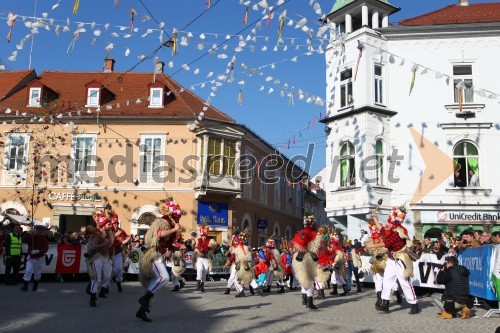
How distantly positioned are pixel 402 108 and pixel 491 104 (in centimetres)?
383

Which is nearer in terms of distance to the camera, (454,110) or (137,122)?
(454,110)

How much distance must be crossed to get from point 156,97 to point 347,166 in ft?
42.9

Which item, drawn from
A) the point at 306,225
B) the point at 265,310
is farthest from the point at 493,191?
the point at 265,310

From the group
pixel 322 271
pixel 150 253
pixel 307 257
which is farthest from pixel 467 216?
pixel 150 253

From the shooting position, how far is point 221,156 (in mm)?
30469

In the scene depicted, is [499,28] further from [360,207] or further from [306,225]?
[306,225]

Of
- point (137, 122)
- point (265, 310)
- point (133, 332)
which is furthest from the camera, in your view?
point (137, 122)

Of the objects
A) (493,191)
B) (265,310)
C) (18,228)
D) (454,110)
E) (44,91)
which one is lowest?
(265,310)

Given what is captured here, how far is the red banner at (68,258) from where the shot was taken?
60.4ft

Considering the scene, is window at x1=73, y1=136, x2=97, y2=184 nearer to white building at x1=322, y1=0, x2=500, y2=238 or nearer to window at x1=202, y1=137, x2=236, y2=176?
window at x1=202, y1=137, x2=236, y2=176

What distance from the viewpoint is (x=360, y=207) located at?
22891mm

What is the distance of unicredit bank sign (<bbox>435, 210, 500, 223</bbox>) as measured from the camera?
22672 millimetres

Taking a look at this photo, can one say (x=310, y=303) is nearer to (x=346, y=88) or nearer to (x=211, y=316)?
(x=211, y=316)

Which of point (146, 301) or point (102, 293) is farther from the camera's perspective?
point (102, 293)
